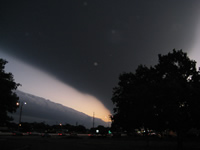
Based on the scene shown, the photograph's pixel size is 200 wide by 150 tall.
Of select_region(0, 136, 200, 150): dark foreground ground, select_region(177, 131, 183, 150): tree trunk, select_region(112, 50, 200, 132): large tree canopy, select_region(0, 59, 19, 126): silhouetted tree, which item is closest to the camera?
select_region(0, 59, 19, 126): silhouetted tree

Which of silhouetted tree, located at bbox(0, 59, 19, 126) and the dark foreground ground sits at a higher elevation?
silhouetted tree, located at bbox(0, 59, 19, 126)

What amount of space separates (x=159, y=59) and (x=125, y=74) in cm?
1537

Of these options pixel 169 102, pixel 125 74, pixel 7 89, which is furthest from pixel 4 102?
pixel 125 74

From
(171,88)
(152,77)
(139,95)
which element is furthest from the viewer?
(152,77)

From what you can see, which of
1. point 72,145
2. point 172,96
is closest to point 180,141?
point 172,96

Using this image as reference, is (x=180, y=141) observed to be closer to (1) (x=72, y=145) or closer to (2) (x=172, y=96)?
(2) (x=172, y=96)

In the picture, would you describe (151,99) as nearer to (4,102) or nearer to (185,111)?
(185,111)

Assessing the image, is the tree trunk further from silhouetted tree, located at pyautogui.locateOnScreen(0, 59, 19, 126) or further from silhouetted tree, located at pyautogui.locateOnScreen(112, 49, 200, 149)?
silhouetted tree, located at pyautogui.locateOnScreen(0, 59, 19, 126)

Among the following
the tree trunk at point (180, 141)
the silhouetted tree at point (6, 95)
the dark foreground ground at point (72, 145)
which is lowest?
the dark foreground ground at point (72, 145)

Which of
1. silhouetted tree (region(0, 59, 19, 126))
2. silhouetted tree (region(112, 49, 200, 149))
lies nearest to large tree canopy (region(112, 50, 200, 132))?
silhouetted tree (region(112, 49, 200, 149))

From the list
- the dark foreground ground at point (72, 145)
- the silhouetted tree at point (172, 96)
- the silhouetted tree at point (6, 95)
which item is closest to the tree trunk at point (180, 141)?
the silhouetted tree at point (172, 96)

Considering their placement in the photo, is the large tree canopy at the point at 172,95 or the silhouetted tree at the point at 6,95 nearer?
the silhouetted tree at the point at 6,95

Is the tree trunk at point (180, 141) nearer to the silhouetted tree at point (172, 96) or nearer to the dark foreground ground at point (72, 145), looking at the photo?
the silhouetted tree at point (172, 96)

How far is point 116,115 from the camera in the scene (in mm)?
52031
